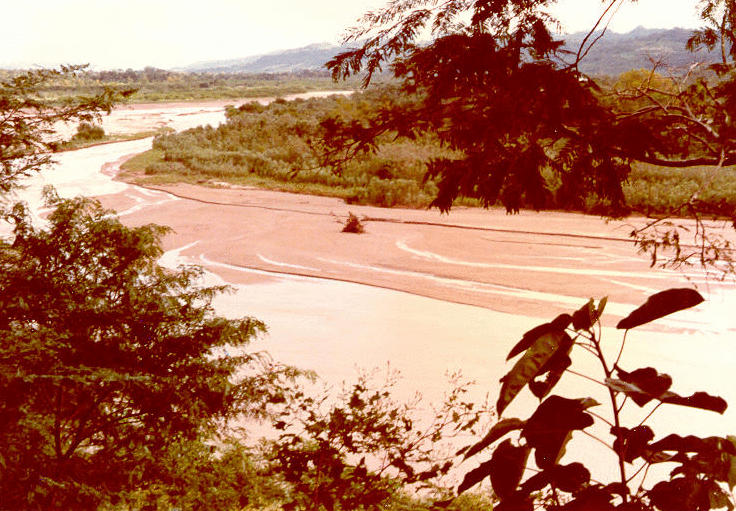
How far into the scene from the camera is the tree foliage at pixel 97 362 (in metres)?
3.51

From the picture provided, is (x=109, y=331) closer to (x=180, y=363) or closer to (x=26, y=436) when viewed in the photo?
(x=180, y=363)

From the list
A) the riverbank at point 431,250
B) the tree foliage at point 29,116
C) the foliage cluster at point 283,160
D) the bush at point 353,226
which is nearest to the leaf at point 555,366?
the tree foliage at point 29,116

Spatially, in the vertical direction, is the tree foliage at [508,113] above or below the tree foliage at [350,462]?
above

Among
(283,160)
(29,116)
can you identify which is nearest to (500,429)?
(29,116)

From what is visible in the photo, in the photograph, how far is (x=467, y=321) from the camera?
973 centimetres

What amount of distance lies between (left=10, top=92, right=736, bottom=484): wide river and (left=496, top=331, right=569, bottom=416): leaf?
5.90 m

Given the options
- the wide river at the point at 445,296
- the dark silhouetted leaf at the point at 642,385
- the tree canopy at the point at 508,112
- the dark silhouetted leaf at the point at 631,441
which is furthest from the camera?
the wide river at the point at 445,296

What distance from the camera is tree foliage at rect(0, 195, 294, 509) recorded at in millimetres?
3506

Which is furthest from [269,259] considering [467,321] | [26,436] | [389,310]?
[26,436]

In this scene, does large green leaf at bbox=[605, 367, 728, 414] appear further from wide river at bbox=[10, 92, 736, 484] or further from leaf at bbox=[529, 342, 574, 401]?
wide river at bbox=[10, 92, 736, 484]

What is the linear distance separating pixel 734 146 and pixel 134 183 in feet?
64.4

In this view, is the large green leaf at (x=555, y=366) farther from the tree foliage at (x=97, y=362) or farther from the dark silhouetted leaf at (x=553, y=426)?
the tree foliage at (x=97, y=362)

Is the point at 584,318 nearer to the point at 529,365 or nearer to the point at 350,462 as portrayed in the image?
the point at 529,365

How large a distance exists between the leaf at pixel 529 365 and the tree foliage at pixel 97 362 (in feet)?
10.2
